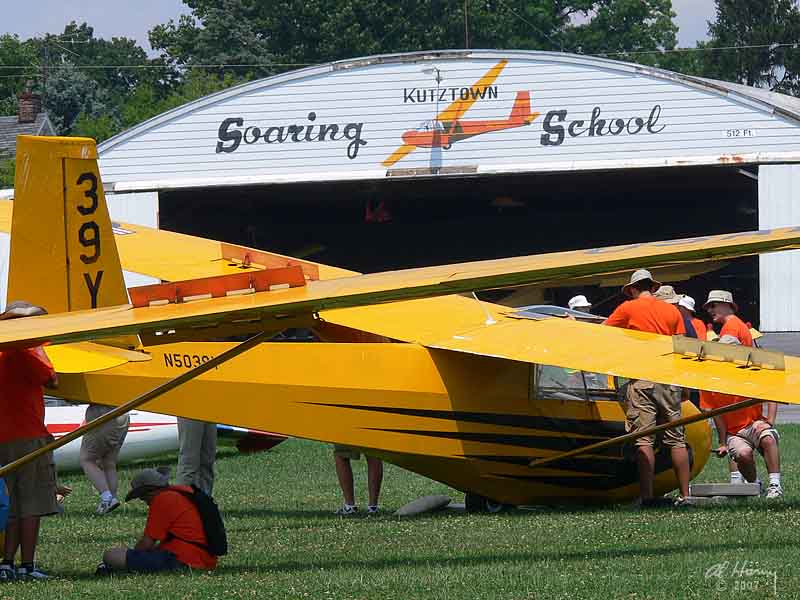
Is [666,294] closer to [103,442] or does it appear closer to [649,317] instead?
[649,317]

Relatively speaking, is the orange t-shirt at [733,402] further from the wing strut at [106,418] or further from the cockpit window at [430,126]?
the cockpit window at [430,126]

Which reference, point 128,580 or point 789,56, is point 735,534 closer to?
point 128,580

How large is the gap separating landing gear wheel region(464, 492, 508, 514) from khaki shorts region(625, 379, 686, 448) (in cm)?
130

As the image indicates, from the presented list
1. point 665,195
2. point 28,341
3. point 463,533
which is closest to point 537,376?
point 463,533

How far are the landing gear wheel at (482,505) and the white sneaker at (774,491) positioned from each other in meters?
2.23

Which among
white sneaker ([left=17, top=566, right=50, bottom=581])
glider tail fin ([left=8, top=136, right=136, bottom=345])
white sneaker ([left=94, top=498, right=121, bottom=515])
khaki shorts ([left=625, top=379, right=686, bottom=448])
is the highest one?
glider tail fin ([left=8, top=136, right=136, bottom=345])

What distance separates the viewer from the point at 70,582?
7.97 meters

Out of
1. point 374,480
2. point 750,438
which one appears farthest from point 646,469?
point 374,480

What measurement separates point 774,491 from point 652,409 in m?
1.47

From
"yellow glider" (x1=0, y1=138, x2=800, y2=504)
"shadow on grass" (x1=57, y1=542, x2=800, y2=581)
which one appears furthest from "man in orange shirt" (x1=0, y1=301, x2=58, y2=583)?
"yellow glider" (x1=0, y1=138, x2=800, y2=504)

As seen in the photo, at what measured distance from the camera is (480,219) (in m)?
36.5

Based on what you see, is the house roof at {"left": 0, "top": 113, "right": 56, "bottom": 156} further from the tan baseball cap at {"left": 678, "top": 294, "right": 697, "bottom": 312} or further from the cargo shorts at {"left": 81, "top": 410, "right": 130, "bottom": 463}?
the tan baseball cap at {"left": 678, "top": 294, "right": 697, "bottom": 312}

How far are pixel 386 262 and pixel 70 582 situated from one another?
1161 inches

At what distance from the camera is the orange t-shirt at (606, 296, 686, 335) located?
11.0 m
